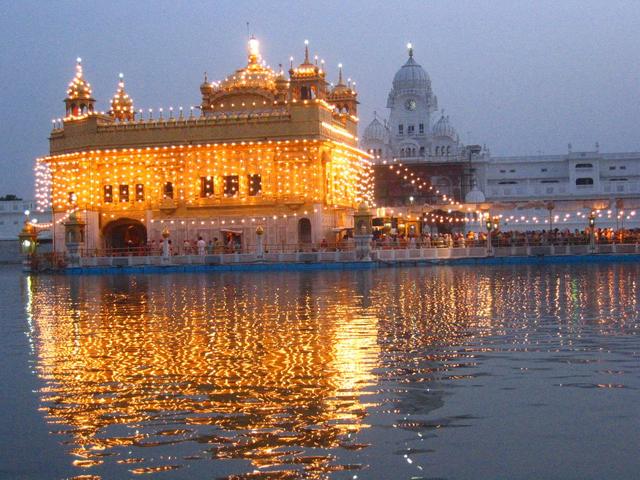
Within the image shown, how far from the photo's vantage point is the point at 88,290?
88.6 ft

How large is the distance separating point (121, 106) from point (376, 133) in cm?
3500

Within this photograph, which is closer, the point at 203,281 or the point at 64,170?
the point at 203,281

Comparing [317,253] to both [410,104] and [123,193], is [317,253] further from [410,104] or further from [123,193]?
[410,104]

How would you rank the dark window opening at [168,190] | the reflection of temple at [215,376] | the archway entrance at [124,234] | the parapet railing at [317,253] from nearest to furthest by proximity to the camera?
1. the reflection of temple at [215,376]
2. the parapet railing at [317,253]
3. the dark window opening at [168,190]
4. the archway entrance at [124,234]

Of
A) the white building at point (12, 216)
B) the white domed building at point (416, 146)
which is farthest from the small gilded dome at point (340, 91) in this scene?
the white building at point (12, 216)

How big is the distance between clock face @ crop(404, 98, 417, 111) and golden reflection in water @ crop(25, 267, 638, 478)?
223 ft

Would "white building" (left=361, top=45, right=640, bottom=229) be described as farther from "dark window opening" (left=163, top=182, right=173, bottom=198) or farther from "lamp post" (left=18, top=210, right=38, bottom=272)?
"lamp post" (left=18, top=210, right=38, bottom=272)

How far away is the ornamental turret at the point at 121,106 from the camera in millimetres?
55875

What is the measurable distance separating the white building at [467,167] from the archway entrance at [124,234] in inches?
1172

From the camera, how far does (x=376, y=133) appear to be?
282 ft

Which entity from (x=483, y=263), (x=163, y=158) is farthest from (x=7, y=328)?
(x=163, y=158)

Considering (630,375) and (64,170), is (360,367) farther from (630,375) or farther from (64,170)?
(64,170)

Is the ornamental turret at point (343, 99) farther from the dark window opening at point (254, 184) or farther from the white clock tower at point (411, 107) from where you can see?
the white clock tower at point (411, 107)

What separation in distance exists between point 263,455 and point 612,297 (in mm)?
14102
